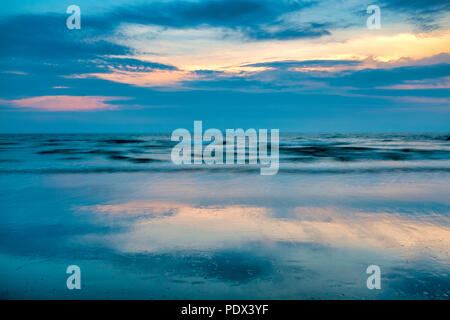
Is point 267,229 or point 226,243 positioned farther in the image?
point 267,229

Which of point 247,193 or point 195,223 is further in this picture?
point 247,193

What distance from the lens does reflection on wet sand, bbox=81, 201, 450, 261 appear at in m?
4.00

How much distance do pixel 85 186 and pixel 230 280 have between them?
644 cm

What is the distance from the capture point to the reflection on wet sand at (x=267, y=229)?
4.00m

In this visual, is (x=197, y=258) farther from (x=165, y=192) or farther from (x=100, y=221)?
(x=165, y=192)

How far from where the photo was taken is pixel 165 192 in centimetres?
764

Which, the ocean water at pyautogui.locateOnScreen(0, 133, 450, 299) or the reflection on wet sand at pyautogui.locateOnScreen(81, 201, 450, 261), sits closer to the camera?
the ocean water at pyautogui.locateOnScreen(0, 133, 450, 299)

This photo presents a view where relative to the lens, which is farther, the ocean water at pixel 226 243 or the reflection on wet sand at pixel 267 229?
the reflection on wet sand at pixel 267 229

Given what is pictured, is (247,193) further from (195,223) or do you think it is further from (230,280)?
(230,280)

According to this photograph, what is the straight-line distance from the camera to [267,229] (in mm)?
4656
